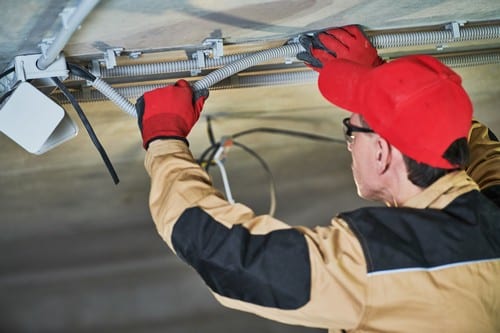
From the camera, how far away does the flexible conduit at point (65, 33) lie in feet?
3.40

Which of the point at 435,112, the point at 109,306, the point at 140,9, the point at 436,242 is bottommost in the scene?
the point at 109,306

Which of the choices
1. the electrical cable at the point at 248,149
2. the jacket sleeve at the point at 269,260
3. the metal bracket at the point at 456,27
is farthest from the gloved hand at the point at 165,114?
the electrical cable at the point at 248,149

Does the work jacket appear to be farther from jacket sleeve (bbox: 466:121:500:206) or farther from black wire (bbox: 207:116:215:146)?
black wire (bbox: 207:116:215:146)

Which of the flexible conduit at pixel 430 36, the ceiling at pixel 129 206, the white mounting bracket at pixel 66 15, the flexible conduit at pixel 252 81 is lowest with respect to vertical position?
the ceiling at pixel 129 206

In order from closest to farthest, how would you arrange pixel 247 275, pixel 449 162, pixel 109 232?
pixel 247 275
pixel 449 162
pixel 109 232

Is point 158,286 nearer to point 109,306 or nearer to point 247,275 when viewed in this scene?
point 109,306

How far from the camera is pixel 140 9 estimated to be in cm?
119

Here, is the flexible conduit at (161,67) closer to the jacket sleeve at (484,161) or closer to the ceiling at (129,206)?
the jacket sleeve at (484,161)

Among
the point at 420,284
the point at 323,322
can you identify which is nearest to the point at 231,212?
the point at 323,322

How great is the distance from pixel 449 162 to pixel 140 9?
2.16ft

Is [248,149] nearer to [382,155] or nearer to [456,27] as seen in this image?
[456,27]

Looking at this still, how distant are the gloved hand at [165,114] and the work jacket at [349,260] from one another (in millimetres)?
80

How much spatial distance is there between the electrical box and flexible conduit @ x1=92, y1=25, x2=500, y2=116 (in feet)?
0.40

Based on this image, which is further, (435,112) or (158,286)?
(158,286)
